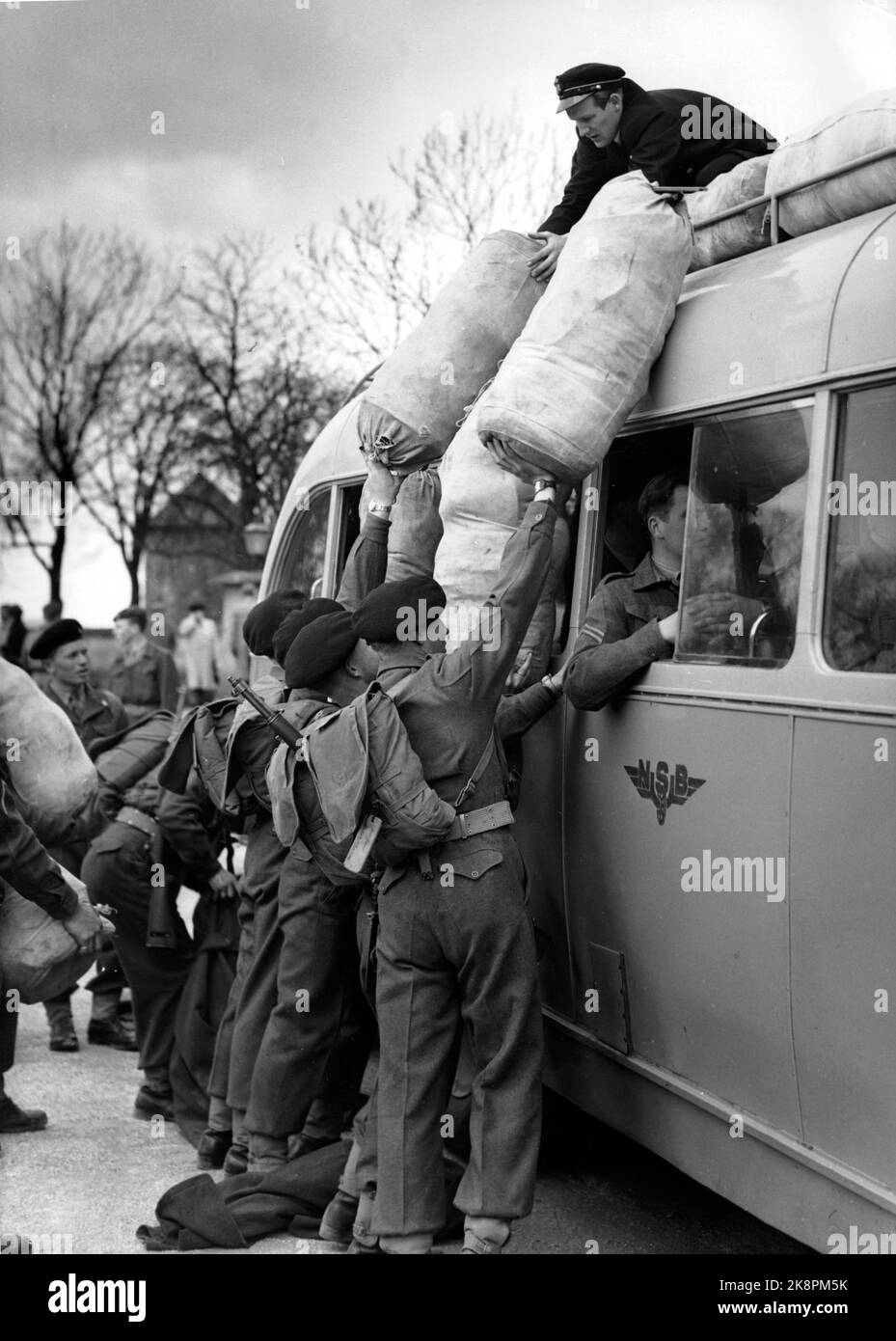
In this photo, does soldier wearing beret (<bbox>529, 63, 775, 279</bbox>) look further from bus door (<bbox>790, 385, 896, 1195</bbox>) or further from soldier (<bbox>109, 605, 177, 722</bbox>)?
soldier (<bbox>109, 605, 177, 722</bbox>)

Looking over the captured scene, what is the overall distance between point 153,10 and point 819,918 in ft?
23.8

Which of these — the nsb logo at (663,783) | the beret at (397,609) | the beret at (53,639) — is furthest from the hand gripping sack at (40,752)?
the beret at (53,639)

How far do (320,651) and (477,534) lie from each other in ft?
2.02

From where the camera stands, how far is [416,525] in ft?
17.2

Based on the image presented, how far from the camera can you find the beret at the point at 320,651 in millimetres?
4574

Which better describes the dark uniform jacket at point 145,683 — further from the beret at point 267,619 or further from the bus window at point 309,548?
the beret at point 267,619

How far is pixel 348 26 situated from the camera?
8.23 metres

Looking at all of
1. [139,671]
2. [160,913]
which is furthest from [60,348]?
[160,913]

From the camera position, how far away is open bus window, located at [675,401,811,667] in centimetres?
361

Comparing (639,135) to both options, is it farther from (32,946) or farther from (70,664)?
(70,664)

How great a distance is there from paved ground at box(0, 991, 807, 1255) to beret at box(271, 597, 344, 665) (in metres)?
1.97

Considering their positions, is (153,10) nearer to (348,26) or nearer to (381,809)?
(348,26)

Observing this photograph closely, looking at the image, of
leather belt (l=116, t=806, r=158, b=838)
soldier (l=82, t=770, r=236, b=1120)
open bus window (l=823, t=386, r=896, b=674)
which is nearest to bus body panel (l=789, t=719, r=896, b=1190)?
open bus window (l=823, t=386, r=896, b=674)

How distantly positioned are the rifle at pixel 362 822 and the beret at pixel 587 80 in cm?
224
